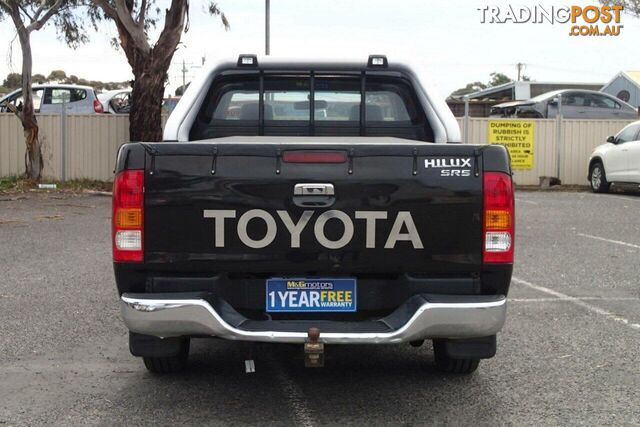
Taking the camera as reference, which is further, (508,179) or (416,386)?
(416,386)

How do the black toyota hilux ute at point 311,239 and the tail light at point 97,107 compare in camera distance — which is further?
the tail light at point 97,107

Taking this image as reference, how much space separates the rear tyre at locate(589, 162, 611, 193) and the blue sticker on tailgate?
49.2 feet

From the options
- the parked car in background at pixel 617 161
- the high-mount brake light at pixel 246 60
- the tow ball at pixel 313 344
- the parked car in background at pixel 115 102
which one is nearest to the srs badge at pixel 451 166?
the tow ball at pixel 313 344

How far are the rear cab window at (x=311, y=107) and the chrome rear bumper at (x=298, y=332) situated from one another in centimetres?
205

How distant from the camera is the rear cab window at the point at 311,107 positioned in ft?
19.2

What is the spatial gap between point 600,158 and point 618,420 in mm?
14798

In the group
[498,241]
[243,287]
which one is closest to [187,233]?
[243,287]

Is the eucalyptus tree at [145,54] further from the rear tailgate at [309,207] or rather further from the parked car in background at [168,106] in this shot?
the rear tailgate at [309,207]

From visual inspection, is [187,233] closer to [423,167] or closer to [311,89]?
[423,167]

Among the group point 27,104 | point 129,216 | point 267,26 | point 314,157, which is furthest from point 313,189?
point 267,26

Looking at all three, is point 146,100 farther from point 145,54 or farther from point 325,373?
point 325,373

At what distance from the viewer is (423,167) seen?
4.08 meters

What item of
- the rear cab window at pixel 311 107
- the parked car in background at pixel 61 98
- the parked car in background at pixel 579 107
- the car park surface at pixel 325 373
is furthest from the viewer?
the parked car in background at pixel 579 107

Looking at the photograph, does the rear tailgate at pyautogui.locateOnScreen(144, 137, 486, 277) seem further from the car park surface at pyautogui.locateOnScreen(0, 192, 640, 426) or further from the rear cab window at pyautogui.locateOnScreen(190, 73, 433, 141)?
the rear cab window at pyautogui.locateOnScreen(190, 73, 433, 141)
